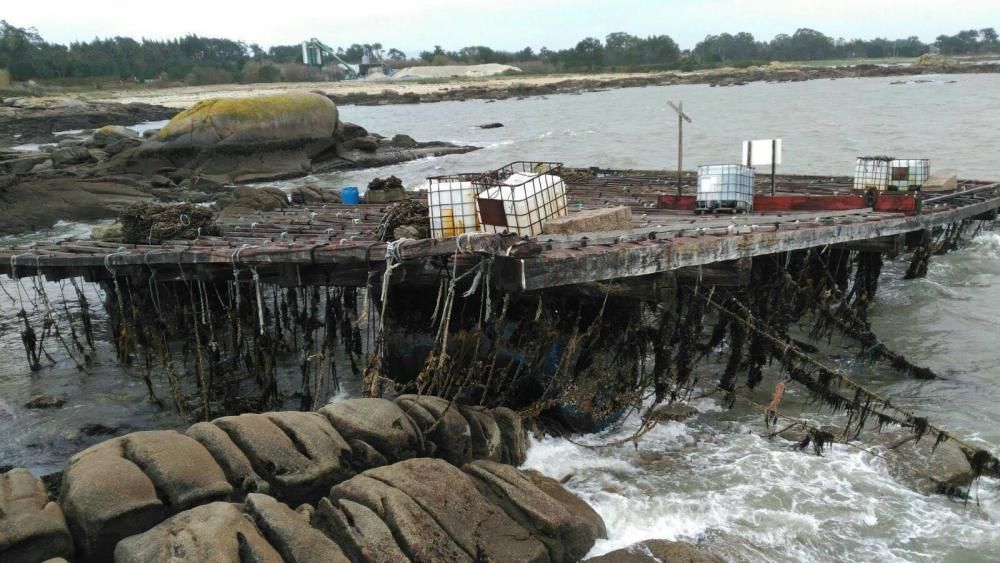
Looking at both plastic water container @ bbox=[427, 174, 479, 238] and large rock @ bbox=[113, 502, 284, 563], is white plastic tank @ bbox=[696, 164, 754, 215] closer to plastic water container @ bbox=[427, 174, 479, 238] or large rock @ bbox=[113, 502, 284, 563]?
plastic water container @ bbox=[427, 174, 479, 238]

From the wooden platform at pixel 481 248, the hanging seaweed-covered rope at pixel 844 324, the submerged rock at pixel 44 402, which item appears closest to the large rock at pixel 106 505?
the wooden platform at pixel 481 248

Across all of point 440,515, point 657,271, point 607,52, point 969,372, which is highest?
point 607,52

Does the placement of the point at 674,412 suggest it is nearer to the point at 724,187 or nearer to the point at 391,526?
the point at 724,187

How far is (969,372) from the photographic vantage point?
10805mm

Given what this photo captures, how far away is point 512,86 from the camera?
99250 millimetres

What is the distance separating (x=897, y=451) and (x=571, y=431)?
3.36m

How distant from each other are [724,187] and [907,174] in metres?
4.21

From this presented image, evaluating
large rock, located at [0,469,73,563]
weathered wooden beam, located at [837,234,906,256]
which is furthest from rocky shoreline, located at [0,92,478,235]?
large rock, located at [0,469,73,563]

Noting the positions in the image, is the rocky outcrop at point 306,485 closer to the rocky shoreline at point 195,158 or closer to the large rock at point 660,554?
the large rock at point 660,554

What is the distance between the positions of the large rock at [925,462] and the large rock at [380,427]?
4770 millimetres

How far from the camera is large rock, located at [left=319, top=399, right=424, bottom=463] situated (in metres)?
6.74

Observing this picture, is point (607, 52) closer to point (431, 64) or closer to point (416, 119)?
point (431, 64)

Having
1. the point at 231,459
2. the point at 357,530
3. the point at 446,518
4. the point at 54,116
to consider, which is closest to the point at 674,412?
the point at 446,518

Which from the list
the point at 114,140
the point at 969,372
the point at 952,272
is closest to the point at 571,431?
the point at 969,372
